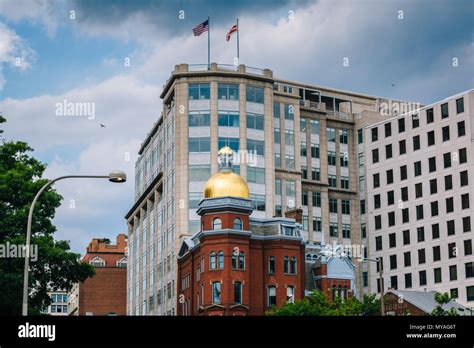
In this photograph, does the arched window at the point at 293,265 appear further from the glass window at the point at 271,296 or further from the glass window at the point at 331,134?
the glass window at the point at 331,134

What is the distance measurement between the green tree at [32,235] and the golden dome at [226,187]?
33.5 meters

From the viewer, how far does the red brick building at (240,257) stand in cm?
8344

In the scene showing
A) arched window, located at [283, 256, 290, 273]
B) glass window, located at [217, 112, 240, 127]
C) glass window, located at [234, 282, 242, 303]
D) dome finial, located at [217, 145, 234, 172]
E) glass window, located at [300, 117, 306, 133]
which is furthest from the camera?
glass window, located at [300, 117, 306, 133]

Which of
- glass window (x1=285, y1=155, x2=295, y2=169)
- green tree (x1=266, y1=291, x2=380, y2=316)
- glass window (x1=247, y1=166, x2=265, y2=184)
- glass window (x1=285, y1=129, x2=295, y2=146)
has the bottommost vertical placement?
green tree (x1=266, y1=291, x2=380, y2=316)

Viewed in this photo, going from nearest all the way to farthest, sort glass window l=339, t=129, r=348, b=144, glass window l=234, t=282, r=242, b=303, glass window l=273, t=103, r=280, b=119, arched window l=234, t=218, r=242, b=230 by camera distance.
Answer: glass window l=234, t=282, r=242, b=303 → arched window l=234, t=218, r=242, b=230 → glass window l=273, t=103, r=280, b=119 → glass window l=339, t=129, r=348, b=144

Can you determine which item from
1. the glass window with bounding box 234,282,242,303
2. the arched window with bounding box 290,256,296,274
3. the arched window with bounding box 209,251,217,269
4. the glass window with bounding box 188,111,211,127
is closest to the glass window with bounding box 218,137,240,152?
the glass window with bounding box 188,111,211,127

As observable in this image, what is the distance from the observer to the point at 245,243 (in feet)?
279

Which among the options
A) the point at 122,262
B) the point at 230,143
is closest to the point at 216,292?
the point at 230,143

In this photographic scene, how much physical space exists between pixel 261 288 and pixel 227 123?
87.6 ft

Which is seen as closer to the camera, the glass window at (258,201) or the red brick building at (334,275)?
the red brick building at (334,275)

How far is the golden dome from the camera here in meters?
86.2

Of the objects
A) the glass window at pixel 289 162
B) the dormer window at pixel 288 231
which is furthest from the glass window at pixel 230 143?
the dormer window at pixel 288 231

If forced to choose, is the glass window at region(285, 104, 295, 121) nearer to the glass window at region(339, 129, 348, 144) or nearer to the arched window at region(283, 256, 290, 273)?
the glass window at region(339, 129, 348, 144)
